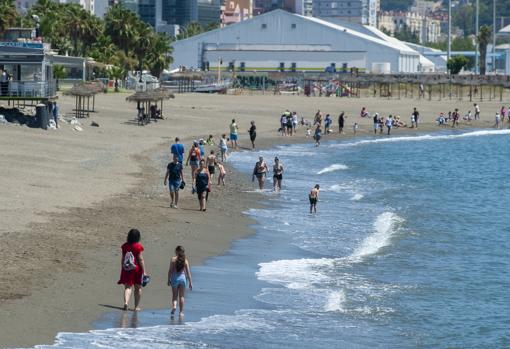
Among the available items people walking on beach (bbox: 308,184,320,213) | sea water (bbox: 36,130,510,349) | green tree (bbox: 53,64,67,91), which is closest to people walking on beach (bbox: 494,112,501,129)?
green tree (bbox: 53,64,67,91)

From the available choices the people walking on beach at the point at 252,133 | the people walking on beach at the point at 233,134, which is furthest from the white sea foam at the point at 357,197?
the people walking on beach at the point at 252,133

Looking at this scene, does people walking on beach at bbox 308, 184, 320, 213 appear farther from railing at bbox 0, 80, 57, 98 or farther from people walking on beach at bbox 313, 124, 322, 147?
people walking on beach at bbox 313, 124, 322, 147

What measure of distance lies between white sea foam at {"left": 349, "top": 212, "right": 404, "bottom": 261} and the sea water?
50 millimetres

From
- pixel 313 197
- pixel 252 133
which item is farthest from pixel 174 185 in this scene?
pixel 252 133

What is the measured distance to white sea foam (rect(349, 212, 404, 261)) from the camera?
25.6 meters

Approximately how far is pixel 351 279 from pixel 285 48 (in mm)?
106729

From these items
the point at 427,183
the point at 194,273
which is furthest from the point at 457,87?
the point at 194,273

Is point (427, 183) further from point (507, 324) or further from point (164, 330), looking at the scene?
point (164, 330)

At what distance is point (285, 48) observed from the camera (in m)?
128

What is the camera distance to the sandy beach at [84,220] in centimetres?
1712

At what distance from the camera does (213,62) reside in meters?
128

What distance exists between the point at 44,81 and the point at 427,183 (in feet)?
52.5

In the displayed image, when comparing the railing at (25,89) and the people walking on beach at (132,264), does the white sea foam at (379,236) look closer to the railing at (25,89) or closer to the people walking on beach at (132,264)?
the people walking on beach at (132,264)

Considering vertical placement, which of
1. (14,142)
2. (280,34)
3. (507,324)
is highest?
(280,34)
